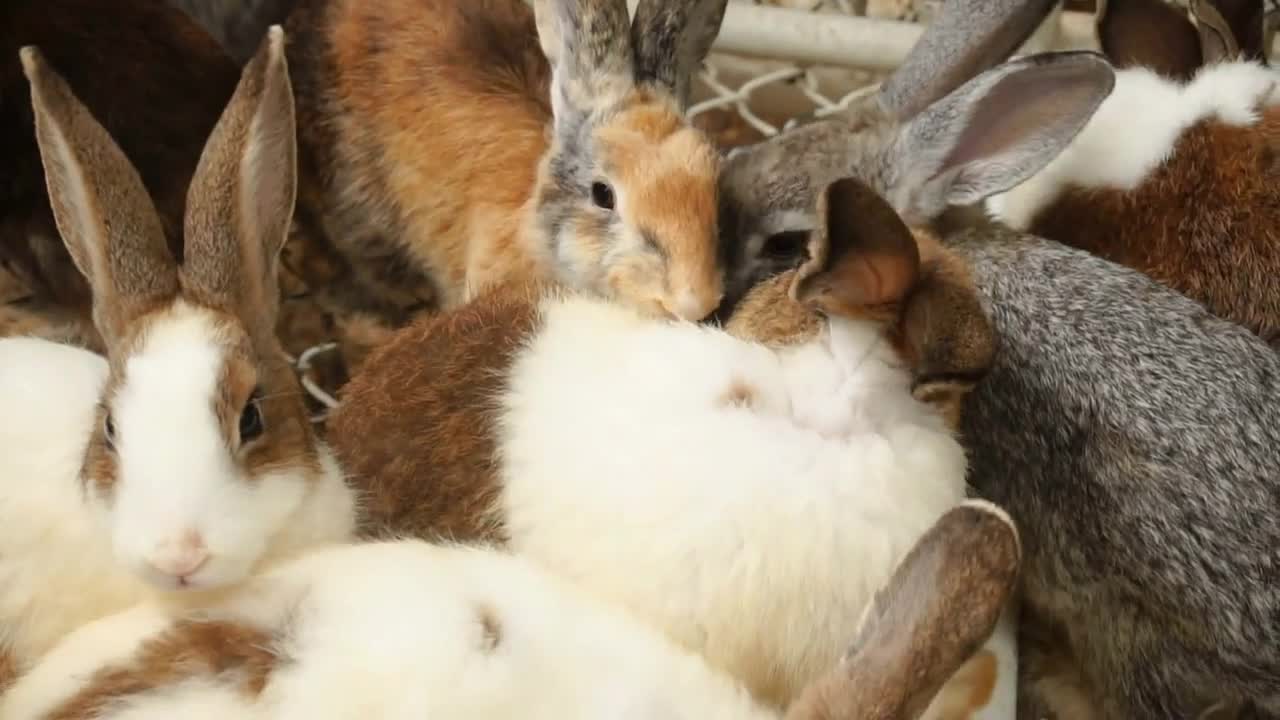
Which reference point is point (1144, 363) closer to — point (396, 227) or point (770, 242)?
point (770, 242)

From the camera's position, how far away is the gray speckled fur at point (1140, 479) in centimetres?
112

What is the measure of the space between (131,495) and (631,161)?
60cm

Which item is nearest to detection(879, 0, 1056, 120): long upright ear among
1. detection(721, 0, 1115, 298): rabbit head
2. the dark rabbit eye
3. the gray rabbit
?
detection(721, 0, 1115, 298): rabbit head

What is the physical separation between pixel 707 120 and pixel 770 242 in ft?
1.68

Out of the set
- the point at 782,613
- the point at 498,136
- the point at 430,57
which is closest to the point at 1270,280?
the point at 782,613

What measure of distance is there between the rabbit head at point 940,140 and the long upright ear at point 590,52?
0.49 ft

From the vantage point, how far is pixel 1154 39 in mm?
1646

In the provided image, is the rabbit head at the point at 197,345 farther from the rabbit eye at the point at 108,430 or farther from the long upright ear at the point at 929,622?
the long upright ear at the point at 929,622

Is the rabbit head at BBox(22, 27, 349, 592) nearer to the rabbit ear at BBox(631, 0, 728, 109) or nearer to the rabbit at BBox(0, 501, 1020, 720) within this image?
the rabbit at BBox(0, 501, 1020, 720)

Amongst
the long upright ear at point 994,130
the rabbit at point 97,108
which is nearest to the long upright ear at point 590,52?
the long upright ear at point 994,130

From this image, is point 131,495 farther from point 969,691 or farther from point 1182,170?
point 1182,170

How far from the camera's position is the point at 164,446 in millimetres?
950

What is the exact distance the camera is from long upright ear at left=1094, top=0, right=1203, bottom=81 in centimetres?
164

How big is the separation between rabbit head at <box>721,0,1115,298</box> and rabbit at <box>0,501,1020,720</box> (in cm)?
46
